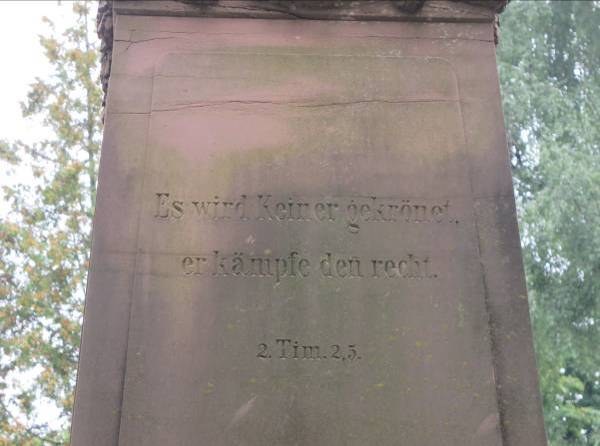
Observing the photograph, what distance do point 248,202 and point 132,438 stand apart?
49.7 inches

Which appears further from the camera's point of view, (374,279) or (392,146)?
(392,146)

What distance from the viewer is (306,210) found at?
3.46m

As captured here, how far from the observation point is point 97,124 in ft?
47.8

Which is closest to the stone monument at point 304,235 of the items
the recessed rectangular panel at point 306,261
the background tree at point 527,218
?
the recessed rectangular panel at point 306,261

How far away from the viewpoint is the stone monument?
3105 mm

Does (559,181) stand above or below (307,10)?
above

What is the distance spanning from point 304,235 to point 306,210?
14cm

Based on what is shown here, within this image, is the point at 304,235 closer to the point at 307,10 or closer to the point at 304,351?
the point at 304,351

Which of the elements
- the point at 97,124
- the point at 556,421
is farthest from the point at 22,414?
the point at 556,421

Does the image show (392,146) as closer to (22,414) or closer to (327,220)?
(327,220)

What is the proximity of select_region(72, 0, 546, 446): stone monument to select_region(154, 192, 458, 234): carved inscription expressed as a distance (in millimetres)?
10

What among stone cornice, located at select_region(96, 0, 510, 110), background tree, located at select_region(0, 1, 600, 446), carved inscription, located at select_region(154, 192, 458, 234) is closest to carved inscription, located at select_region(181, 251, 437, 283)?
carved inscription, located at select_region(154, 192, 458, 234)

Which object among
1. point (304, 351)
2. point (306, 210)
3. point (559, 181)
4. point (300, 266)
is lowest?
point (304, 351)

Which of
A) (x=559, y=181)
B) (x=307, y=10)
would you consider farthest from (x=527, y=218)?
(x=307, y=10)
